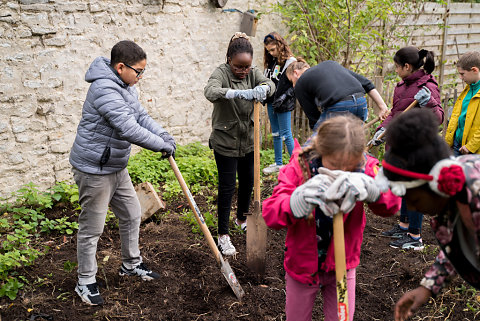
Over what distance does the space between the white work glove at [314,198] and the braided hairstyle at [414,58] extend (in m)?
2.68

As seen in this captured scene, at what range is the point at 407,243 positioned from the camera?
13.9ft

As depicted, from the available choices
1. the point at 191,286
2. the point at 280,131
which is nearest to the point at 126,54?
the point at 191,286

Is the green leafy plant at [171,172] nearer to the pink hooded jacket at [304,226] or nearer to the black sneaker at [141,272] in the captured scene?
the black sneaker at [141,272]

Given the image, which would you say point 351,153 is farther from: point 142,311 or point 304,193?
point 142,311

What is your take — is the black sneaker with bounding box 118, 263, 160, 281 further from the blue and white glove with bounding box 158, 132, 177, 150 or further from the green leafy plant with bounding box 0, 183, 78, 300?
the blue and white glove with bounding box 158, 132, 177, 150

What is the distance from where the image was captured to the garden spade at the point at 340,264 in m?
1.87

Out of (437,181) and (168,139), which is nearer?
(437,181)

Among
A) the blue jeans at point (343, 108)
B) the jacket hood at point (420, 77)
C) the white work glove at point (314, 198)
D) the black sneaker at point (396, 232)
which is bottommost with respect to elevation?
the black sneaker at point (396, 232)

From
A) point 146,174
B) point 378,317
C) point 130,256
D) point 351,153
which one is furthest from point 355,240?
point 146,174

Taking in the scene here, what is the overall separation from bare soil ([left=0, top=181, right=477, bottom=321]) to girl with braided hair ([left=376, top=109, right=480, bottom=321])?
68.0 inches

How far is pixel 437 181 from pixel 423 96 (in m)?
2.66

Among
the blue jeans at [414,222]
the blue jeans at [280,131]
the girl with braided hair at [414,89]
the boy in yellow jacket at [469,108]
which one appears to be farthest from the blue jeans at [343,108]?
the blue jeans at [280,131]

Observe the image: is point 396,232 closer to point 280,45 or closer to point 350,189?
point 280,45

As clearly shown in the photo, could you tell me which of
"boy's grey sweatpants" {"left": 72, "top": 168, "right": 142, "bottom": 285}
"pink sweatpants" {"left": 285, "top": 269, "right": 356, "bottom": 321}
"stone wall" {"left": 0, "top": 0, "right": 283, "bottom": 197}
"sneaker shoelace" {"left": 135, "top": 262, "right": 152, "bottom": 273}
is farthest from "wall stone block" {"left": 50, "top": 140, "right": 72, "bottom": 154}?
"pink sweatpants" {"left": 285, "top": 269, "right": 356, "bottom": 321}
